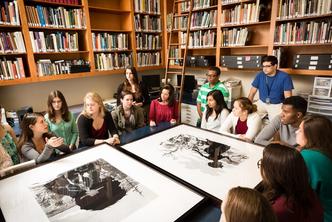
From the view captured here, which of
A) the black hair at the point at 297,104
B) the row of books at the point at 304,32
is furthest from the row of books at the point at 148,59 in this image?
the black hair at the point at 297,104

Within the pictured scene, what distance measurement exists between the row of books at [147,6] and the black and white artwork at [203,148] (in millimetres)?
2981

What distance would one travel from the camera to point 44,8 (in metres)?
2.95

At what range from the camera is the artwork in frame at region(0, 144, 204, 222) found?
979 millimetres

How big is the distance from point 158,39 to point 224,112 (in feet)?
8.44

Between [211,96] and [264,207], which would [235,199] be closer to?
[264,207]

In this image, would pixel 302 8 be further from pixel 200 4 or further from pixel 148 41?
pixel 148 41

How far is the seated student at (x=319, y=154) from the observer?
1.13 metres

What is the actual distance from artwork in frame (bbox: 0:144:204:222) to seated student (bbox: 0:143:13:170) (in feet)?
0.78

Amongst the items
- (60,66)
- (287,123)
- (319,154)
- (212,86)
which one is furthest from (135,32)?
(319,154)

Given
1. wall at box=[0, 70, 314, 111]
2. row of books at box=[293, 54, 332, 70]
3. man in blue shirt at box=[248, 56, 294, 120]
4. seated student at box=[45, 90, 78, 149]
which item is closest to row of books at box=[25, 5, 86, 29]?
wall at box=[0, 70, 314, 111]

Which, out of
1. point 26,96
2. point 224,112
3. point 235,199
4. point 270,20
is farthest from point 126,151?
point 270,20

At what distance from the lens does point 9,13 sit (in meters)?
2.67

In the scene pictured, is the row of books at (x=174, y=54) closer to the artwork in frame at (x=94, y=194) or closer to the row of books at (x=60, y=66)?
the row of books at (x=60, y=66)

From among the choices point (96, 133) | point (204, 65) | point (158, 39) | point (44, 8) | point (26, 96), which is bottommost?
point (96, 133)
